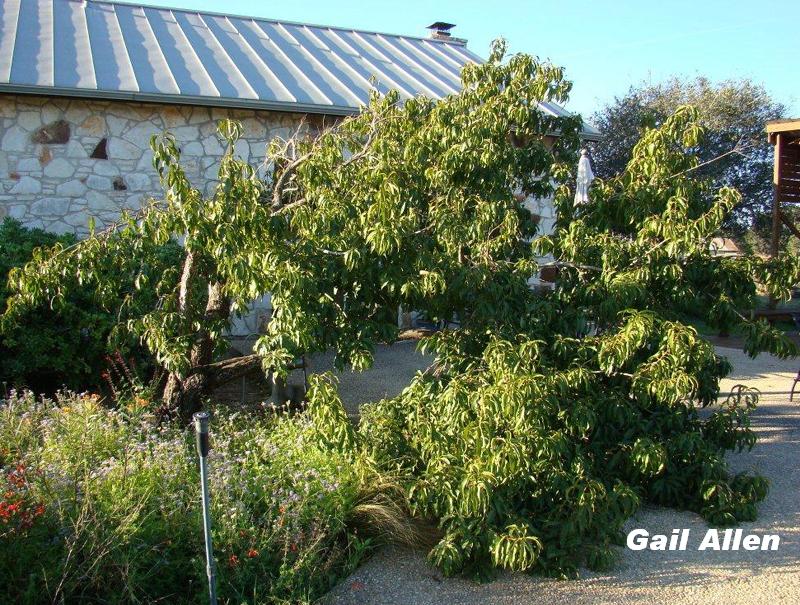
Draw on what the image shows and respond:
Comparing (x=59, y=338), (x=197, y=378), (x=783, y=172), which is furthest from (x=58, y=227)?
(x=783, y=172)

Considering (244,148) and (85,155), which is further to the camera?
(244,148)

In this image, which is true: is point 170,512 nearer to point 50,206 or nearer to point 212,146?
point 50,206

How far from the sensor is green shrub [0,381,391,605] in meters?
3.46

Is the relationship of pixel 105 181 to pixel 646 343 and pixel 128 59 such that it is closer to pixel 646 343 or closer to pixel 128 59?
pixel 128 59

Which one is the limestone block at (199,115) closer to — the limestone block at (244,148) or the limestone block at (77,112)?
the limestone block at (244,148)

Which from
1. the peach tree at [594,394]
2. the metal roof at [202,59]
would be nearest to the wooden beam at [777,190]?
the metal roof at [202,59]

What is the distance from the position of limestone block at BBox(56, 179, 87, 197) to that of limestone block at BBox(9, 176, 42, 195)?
200mm

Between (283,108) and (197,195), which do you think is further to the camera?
(283,108)

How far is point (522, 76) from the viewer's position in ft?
17.3

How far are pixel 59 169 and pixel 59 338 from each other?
2.80 metres

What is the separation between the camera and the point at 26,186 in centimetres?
822

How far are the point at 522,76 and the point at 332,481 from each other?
9.77 ft

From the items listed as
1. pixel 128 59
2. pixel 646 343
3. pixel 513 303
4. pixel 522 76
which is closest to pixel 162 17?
pixel 128 59

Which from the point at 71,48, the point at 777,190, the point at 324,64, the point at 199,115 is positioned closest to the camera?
the point at 199,115
